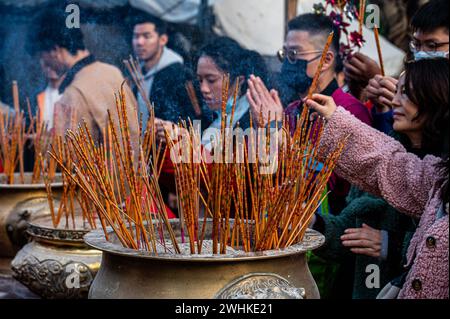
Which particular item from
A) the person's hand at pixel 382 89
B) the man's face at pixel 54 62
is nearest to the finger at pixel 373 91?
the person's hand at pixel 382 89

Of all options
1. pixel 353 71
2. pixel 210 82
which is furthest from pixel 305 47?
pixel 210 82

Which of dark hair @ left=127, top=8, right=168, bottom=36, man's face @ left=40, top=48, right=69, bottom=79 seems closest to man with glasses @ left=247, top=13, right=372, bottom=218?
dark hair @ left=127, top=8, right=168, bottom=36

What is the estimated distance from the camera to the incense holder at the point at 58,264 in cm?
210

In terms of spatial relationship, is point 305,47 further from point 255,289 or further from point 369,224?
point 255,289

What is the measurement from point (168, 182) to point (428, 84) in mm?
1317

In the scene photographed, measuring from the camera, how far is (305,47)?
8.16ft

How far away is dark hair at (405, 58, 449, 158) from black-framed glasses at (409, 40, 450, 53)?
0.18 m

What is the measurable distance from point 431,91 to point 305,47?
0.87m

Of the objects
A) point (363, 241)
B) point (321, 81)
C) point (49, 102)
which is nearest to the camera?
point (363, 241)

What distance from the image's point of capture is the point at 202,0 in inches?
165

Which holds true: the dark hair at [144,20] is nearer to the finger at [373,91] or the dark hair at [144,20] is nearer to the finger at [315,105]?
the finger at [373,91]

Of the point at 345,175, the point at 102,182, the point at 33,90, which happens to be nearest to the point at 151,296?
the point at 102,182

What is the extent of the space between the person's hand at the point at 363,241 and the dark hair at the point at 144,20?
172 cm

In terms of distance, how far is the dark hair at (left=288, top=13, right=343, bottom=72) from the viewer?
252 cm
